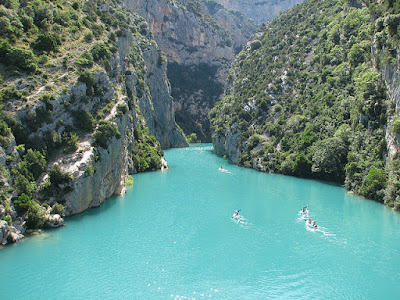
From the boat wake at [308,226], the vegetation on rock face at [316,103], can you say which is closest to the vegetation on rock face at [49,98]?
the boat wake at [308,226]

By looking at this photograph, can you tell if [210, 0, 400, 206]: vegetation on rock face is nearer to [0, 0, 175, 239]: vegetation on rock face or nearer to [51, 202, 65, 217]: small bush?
[0, 0, 175, 239]: vegetation on rock face

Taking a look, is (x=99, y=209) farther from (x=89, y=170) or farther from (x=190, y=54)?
(x=190, y=54)

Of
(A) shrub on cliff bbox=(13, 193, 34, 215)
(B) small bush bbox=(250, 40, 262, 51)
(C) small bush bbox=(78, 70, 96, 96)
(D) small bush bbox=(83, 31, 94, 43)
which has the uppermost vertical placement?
(B) small bush bbox=(250, 40, 262, 51)

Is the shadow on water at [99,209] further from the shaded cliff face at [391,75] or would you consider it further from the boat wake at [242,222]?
the shaded cliff face at [391,75]

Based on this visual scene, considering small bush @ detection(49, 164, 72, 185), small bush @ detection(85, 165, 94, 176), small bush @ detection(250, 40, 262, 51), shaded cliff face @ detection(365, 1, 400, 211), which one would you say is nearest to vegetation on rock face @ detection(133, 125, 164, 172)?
small bush @ detection(85, 165, 94, 176)

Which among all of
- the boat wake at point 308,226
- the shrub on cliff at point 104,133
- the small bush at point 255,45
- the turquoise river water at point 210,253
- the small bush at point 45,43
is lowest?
the turquoise river water at point 210,253

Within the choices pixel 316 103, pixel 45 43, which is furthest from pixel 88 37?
pixel 316 103
